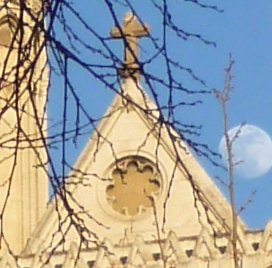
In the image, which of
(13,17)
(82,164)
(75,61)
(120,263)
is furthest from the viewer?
(82,164)

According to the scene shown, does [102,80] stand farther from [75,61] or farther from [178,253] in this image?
[178,253]

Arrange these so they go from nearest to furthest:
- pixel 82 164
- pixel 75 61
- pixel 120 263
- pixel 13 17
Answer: pixel 75 61, pixel 13 17, pixel 120 263, pixel 82 164

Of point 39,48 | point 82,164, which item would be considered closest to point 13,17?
point 39,48

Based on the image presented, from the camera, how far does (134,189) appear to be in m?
22.6

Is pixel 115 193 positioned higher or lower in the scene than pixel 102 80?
higher

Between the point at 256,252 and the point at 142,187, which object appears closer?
the point at 256,252

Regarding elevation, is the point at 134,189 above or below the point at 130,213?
above

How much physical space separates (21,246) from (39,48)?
59.0 feet

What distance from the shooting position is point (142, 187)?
2242 centimetres

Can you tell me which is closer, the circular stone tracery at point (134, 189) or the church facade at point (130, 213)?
the church facade at point (130, 213)

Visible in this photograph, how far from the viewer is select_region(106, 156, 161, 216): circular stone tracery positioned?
2248cm

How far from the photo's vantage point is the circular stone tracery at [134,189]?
73.8 ft

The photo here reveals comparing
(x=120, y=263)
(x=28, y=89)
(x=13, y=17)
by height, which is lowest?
(x=28, y=89)

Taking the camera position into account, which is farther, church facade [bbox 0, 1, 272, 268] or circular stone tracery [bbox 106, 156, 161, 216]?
circular stone tracery [bbox 106, 156, 161, 216]
